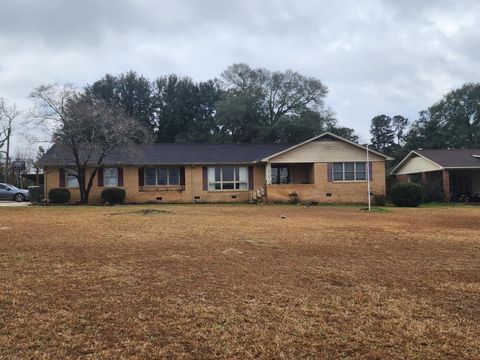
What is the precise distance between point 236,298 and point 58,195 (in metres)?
24.7

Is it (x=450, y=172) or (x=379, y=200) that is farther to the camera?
(x=450, y=172)

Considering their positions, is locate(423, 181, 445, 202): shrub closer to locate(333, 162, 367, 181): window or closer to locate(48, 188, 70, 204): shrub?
locate(333, 162, 367, 181): window

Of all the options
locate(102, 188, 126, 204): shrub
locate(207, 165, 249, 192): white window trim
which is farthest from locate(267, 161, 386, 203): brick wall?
locate(102, 188, 126, 204): shrub

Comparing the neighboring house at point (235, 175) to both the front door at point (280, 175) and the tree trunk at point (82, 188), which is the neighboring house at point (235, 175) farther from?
the tree trunk at point (82, 188)

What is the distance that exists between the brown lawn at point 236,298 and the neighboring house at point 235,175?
19510 millimetres

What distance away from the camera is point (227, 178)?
3156 cm

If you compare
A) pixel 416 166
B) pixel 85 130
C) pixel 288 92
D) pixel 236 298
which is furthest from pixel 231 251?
pixel 288 92

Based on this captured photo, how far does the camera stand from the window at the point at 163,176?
31.3 metres

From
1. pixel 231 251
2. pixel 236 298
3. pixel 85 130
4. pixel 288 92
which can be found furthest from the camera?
pixel 288 92

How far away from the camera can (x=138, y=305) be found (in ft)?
18.2

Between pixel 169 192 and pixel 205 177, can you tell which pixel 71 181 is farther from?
pixel 205 177

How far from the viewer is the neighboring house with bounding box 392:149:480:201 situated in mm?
33562

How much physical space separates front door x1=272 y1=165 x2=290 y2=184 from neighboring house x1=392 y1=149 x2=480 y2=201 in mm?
10175

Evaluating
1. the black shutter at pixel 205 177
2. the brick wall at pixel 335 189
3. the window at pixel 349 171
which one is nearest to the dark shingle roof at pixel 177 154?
the black shutter at pixel 205 177
